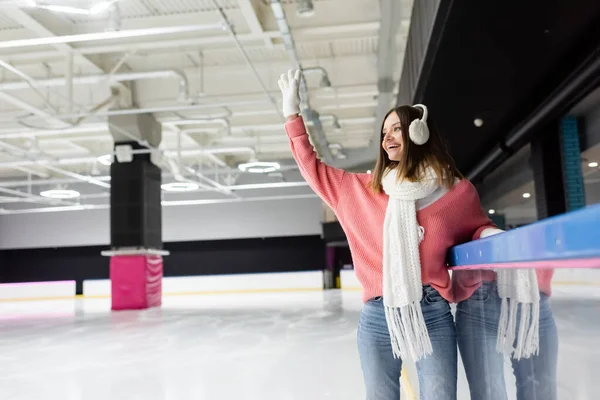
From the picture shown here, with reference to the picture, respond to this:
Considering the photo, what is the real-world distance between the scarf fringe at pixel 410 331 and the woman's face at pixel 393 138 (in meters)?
0.44

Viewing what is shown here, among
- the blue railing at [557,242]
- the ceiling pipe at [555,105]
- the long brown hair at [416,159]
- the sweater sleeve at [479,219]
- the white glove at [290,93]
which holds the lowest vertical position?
the blue railing at [557,242]

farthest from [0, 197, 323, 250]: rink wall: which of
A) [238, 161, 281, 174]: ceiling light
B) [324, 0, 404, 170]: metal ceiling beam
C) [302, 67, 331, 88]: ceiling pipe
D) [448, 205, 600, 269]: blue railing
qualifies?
[448, 205, 600, 269]: blue railing

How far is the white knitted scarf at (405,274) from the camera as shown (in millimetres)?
1476

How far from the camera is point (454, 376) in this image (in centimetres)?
150

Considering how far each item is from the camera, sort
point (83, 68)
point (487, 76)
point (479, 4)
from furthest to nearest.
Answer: point (83, 68) < point (487, 76) < point (479, 4)

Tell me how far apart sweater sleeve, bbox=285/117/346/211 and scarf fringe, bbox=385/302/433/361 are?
410mm

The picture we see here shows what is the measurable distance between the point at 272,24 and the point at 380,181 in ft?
25.8

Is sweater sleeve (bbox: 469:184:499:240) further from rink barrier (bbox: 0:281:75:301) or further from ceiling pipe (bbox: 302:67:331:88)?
rink barrier (bbox: 0:281:75:301)

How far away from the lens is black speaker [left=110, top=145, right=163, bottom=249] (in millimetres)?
13773

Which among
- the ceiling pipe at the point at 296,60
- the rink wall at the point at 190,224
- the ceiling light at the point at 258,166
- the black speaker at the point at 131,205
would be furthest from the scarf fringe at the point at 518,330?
the rink wall at the point at 190,224

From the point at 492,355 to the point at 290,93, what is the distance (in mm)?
1027

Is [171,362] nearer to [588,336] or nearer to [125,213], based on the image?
[588,336]

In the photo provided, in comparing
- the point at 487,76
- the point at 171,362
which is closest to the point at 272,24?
the point at 487,76

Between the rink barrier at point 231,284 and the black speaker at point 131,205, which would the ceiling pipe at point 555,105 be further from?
the rink barrier at point 231,284
